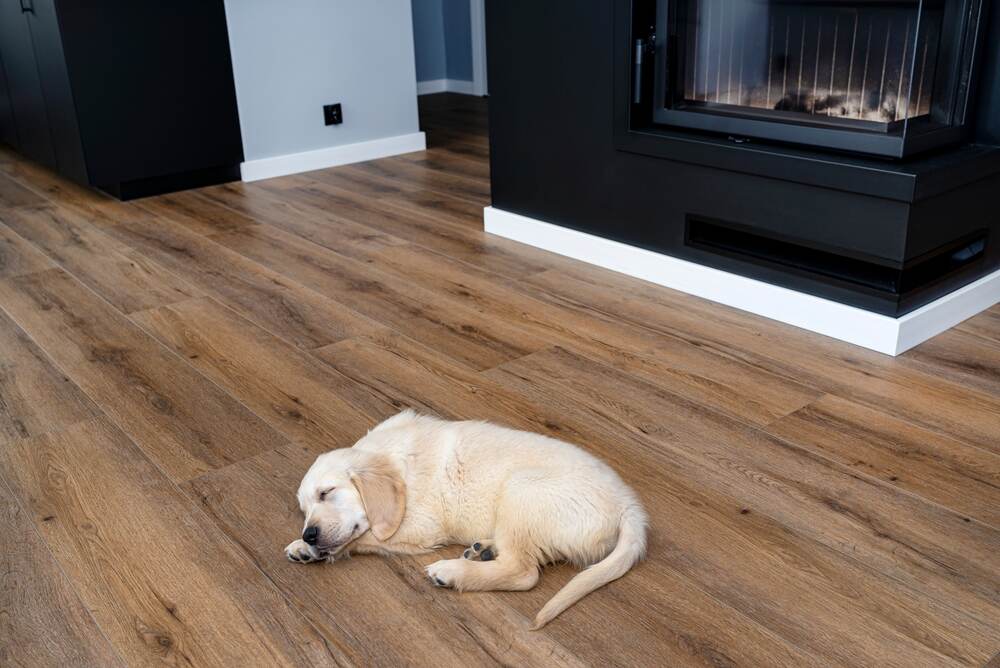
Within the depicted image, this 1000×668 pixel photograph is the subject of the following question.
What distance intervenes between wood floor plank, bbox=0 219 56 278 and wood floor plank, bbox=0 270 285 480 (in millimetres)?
151

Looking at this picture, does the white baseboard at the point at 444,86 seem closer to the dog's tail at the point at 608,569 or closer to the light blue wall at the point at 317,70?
the light blue wall at the point at 317,70

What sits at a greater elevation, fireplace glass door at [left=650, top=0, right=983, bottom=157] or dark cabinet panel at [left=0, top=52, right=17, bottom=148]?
fireplace glass door at [left=650, top=0, right=983, bottom=157]

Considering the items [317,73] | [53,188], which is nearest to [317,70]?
[317,73]

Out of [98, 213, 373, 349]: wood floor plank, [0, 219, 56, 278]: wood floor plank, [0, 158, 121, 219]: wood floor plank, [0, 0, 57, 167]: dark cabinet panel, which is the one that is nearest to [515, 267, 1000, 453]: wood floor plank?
[98, 213, 373, 349]: wood floor plank

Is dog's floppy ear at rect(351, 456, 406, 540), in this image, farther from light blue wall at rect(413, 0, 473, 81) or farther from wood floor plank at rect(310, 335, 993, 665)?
light blue wall at rect(413, 0, 473, 81)

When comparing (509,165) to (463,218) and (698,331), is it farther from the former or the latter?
(698,331)

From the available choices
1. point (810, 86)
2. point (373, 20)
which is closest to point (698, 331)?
point (810, 86)

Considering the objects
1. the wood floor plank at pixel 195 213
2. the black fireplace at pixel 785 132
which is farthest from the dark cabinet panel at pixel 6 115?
the black fireplace at pixel 785 132

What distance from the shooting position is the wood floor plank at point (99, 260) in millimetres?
2738

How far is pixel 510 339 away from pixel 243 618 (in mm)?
1163

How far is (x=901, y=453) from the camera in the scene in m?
1.76

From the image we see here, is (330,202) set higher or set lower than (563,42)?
lower

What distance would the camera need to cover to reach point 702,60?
2.53 meters

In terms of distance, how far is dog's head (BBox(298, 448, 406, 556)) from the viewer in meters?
1.43
